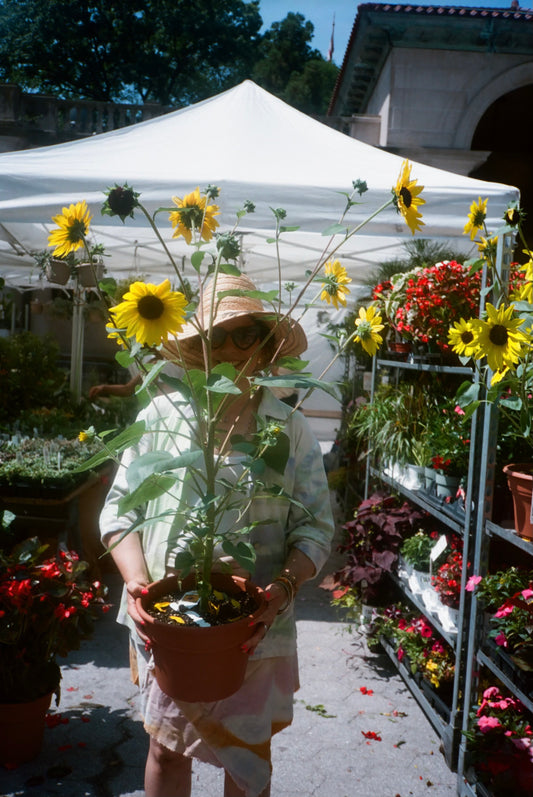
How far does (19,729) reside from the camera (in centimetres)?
266

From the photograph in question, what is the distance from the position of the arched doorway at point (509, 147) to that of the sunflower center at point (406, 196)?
1242cm

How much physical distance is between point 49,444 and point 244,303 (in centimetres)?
281

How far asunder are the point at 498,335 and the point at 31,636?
80.8 inches

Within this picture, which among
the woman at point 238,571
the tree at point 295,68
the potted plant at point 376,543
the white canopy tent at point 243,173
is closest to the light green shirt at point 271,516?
the woman at point 238,571

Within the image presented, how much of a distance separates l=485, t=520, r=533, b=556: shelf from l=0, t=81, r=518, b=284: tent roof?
1638 millimetres

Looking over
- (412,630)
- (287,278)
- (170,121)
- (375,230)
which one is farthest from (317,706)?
(287,278)

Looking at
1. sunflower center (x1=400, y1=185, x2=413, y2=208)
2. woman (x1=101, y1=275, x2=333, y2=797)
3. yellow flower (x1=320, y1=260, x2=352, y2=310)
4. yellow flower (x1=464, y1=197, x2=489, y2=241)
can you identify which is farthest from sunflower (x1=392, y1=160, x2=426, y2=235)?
yellow flower (x1=464, y1=197, x2=489, y2=241)

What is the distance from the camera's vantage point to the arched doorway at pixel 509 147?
42.7ft

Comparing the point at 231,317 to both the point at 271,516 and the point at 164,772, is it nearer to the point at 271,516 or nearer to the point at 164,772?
the point at 271,516

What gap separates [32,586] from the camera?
8.73 ft

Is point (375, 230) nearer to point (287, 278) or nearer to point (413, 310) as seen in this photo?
point (413, 310)

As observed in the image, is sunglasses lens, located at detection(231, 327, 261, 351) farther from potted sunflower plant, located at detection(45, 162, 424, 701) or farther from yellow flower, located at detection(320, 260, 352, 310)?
yellow flower, located at detection(320, 260, 352, 310)

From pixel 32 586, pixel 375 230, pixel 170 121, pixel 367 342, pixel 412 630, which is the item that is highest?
pixel 170 121

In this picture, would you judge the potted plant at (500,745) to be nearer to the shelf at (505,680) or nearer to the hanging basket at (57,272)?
the shelf at (505,680)
